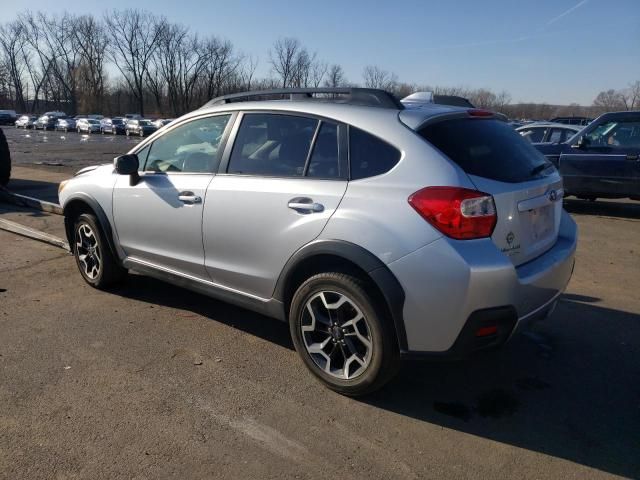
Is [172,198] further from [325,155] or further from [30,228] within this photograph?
[30,228]

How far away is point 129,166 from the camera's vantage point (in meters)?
4.23

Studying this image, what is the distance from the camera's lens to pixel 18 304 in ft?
15.2

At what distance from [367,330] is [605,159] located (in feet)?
25.7

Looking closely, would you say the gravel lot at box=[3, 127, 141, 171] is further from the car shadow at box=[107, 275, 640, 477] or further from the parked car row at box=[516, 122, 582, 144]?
the car shadow at box=[107, 275, 640, 477]

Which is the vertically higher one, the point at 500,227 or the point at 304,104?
the point at 304,104

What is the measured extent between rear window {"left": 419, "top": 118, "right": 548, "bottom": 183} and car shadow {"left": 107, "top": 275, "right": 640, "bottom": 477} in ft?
3.71

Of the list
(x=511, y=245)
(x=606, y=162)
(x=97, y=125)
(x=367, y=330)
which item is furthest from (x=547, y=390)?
(x=97, y=125)

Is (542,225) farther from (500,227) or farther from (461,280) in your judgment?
(461,280)

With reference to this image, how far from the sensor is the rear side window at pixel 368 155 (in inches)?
118

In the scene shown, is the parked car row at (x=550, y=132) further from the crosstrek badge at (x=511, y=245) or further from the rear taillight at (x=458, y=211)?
the rear taillight at (x=458, y=211)

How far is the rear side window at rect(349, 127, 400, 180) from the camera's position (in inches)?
118

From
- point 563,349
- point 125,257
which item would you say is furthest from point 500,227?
point 125,257

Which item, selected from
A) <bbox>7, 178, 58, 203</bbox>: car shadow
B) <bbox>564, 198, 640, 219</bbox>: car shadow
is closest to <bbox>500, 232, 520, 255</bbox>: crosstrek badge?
<bbox>564, 198, 640, 219</bbox>: car shadow

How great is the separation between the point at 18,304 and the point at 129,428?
2.45 metres
